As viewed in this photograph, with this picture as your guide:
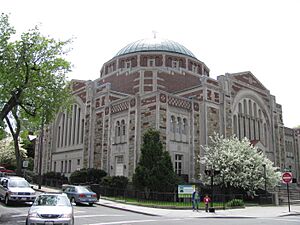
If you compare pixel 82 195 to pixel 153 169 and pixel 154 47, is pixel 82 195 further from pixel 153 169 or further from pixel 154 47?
pixel 154 47

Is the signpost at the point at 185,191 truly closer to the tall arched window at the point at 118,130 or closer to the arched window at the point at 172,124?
the arched window at the point at 172,124

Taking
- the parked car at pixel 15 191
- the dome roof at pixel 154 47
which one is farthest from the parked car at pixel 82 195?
the dome roof at pixel 154 47

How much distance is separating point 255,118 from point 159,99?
1630 cm

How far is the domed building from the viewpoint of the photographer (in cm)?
3381

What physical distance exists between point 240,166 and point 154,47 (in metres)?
24.7

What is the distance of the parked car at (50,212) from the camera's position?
468 inches

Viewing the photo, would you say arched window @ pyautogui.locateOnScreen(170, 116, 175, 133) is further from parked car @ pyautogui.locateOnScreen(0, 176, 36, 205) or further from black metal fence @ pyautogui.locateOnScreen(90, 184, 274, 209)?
parked car @ pyautogui.locateOnScreen(0, 176, 36, 205)

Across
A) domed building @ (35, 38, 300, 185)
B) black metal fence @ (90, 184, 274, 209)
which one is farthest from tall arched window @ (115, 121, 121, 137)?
black metal fence @ (90, 184, 274, 209)

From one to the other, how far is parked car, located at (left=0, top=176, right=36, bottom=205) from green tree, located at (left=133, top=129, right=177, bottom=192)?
9.29m

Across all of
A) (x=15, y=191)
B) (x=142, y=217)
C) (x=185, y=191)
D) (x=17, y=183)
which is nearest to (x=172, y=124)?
(x=185, y=191)

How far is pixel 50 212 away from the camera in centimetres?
1227

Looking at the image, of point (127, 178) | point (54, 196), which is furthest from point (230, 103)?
point (54, 196)

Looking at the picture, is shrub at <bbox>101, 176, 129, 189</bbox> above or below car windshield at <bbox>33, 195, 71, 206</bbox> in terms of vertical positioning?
above

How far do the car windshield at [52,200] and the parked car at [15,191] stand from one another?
24.1ft
